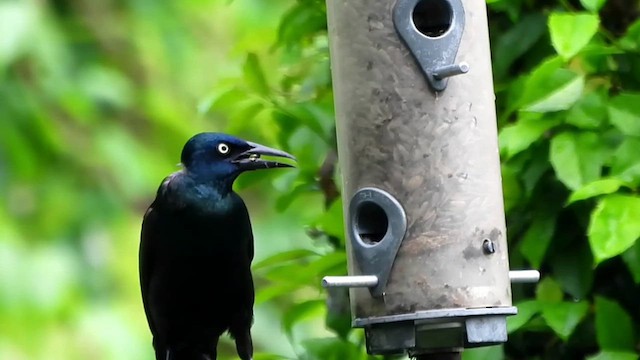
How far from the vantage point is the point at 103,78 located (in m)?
7.95

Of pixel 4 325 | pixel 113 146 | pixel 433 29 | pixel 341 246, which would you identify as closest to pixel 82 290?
pixel 4 325

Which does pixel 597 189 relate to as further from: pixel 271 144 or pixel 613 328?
pixel 271 144

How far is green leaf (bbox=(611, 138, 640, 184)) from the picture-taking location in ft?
11.0

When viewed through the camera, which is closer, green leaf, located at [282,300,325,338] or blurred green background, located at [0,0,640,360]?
blurred green background, located at [0,0,640,360]

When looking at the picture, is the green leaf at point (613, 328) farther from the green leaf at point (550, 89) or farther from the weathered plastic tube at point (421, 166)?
the green leaf at point (550, 89)

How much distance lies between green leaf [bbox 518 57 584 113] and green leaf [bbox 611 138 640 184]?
183mm

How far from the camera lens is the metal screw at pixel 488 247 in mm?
3664

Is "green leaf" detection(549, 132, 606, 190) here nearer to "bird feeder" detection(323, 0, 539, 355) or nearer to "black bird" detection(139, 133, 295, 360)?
"bird feeder" detection(323, 0, 539, 355)

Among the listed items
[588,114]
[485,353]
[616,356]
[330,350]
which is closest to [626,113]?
[588,114]

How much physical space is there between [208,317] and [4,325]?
2533 millimetres

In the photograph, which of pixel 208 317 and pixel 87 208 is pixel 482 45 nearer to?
pixel 208 317

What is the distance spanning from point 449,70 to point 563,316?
0.71 meters

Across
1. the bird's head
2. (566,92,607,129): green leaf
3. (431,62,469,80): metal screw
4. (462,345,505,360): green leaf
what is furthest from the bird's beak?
(566,92,607,129): green leaf

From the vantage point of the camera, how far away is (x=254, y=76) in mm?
4141
